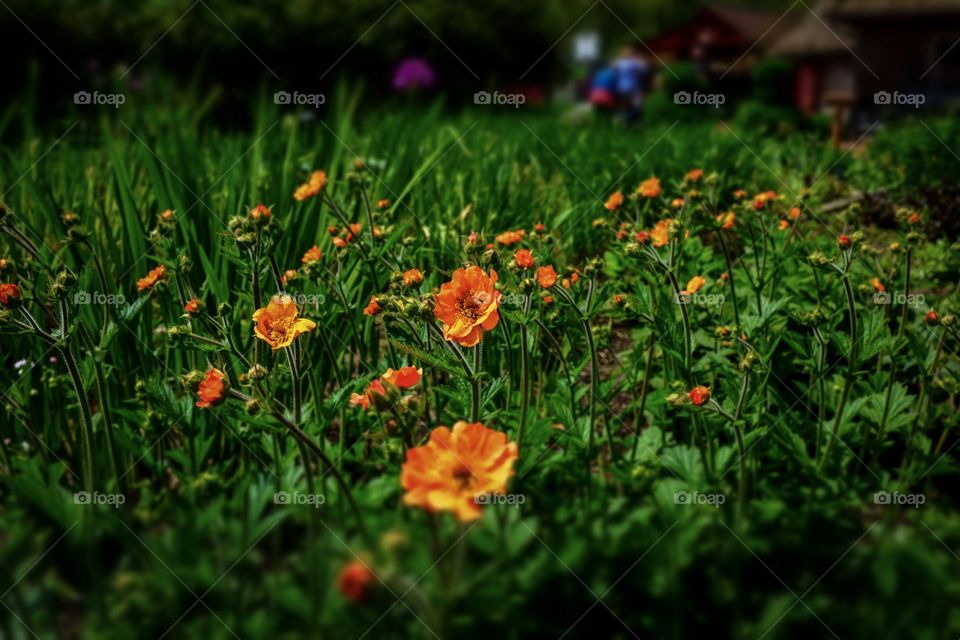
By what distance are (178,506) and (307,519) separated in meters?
0.26

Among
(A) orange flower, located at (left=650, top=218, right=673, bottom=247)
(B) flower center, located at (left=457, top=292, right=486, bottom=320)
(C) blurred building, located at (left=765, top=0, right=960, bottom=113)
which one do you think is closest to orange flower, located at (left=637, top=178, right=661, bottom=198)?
(A) orange flower, located at (left=650, top=218, right=673, bottom=247)

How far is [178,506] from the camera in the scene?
149 cm

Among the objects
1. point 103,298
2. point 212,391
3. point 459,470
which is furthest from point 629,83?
point 459,470

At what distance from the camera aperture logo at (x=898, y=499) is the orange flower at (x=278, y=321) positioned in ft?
3.88

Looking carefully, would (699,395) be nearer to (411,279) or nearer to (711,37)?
(411,279)

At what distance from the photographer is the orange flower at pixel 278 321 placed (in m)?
1.74

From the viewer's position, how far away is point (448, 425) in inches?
80.3

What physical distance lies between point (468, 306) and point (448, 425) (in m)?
0.44

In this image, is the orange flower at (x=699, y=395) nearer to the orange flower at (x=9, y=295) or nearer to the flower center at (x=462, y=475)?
the flower center at (x=462, y=475)

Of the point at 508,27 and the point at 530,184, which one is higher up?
the point at 508,27

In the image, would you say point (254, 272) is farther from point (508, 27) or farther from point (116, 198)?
point (508, 27)

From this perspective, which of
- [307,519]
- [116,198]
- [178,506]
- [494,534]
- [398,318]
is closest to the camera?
[494,534]

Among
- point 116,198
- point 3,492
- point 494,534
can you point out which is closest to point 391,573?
point 494,534

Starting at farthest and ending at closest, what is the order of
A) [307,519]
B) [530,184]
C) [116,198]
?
1. [530,184]
2. [116,198]
3. [307,519]
